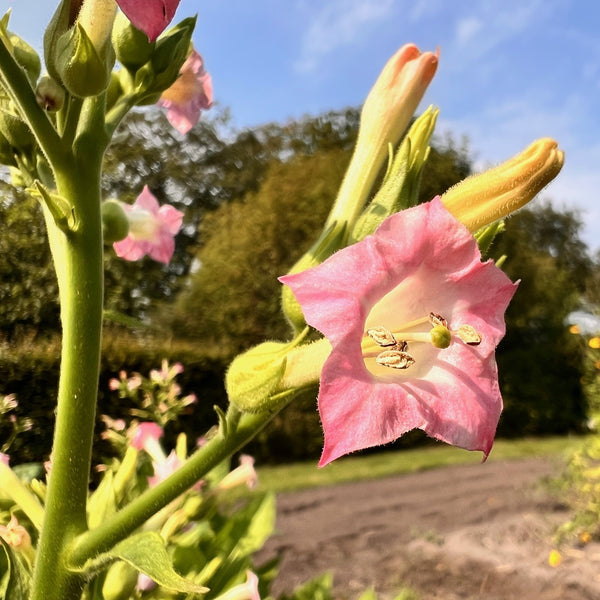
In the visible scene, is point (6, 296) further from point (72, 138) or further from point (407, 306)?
point (407, 306)

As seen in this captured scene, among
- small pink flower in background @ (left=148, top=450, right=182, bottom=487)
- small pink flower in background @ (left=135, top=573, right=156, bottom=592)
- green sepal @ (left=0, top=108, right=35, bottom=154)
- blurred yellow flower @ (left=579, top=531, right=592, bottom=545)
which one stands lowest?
blurred yellow flower @ (left=579, top=531, right=592, bottom=545)

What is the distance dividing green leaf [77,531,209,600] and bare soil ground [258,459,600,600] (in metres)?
2.67

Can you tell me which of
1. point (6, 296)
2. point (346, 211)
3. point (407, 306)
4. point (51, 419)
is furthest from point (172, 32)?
point (51, 419)

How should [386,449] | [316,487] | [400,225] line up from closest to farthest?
[400,225]
[316,487]
[386,449]

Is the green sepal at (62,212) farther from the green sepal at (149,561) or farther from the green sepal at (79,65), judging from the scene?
the green sepal at (149,561)

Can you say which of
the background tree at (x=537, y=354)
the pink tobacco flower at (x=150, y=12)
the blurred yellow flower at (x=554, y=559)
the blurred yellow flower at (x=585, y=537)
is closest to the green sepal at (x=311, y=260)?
the pink tobacco flower at (x=150, y=12)

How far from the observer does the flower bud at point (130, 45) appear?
2.15 feet

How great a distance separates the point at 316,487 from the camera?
547cm

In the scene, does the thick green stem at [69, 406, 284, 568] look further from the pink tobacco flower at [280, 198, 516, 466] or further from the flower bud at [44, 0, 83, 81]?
the flower bud at [44, 0, 83, 81]

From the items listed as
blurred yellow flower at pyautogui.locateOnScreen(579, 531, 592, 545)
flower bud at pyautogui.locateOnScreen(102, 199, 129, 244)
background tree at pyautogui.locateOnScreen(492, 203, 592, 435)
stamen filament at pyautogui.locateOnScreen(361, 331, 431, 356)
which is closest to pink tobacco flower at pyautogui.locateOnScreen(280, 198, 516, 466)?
stamen filament at pyautogui.locateOnScreen(361, 331, 431, 356)

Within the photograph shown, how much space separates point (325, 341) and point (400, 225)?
13 cm

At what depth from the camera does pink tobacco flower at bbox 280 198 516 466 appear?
0.48m

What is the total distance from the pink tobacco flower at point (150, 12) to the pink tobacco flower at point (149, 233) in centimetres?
60

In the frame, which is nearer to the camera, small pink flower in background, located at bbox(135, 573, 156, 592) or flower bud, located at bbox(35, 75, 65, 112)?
flower bud, located at bbox(35, 75, 65, 112)
